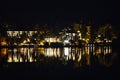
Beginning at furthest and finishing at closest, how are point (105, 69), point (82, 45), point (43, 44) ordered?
point (43, 44)
point (82, 45)
point (105, 69)

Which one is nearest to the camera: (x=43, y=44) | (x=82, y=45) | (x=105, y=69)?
(x=105, y=69)

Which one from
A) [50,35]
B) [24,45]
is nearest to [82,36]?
[50,35]

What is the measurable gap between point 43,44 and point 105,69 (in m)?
14.1

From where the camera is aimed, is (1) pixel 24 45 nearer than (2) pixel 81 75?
No

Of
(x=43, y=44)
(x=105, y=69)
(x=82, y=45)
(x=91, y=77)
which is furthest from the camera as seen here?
(x=43, y=44)

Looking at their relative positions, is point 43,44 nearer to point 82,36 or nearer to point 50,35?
point 50,35

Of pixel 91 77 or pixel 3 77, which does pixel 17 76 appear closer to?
pixel 3 77

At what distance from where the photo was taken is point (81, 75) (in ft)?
20.4

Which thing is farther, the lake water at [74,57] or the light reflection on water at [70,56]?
the light reflection on water at [70,56]

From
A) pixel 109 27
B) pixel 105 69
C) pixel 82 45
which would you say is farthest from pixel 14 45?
pixel 105 69

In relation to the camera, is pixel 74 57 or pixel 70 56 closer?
pixel 74 57

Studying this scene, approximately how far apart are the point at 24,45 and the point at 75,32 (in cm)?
380

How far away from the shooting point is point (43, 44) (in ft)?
69.0

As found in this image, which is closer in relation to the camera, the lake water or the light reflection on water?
the lake water
